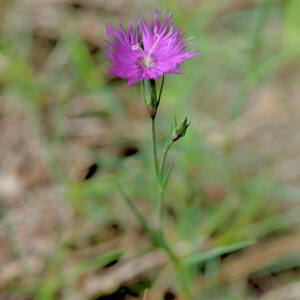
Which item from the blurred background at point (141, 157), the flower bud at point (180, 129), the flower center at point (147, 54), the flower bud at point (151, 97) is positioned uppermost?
the blurred background at point (141, 157)

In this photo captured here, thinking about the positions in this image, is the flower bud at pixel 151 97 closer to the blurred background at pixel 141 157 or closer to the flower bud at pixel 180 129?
the flower bud at pixel 180 129

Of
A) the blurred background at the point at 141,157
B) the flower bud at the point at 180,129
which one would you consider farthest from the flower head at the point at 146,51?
the blurred background at the point at 141,157

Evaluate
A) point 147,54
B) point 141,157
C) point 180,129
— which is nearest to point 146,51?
point 147,54

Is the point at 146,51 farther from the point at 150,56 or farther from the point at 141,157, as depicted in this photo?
the point at 141,157

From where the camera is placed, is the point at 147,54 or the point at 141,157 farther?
the point at 141,157

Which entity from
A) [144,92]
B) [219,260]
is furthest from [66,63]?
[144,92]

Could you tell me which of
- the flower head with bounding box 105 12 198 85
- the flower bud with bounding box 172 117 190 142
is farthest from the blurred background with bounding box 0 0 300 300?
the flower head with bounding box 105 12 198 85
